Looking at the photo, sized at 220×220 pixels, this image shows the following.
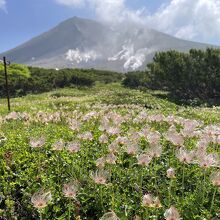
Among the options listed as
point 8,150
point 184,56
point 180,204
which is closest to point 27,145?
point 8,150

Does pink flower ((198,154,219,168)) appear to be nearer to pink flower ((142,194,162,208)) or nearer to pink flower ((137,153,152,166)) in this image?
pink flower ((137,153,152,166))

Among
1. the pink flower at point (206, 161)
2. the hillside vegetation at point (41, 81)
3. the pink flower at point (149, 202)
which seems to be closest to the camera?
the pink flower at point (149, 202)

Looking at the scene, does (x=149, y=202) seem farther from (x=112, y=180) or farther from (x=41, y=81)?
(x=41, y=81)

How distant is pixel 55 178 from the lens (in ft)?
23.3

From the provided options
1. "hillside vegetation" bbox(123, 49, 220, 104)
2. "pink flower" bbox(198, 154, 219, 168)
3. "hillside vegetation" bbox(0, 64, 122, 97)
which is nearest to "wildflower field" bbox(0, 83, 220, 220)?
"pink flower" bbox(198, 154, 219, 168)

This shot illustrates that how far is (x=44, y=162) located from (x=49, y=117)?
5.26m

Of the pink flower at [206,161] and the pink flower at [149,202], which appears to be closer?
the pink flower at [149,202]

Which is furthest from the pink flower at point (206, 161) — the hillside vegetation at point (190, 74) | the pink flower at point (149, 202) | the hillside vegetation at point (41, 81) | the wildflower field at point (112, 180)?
the hillside vegetation at point (41, 81)

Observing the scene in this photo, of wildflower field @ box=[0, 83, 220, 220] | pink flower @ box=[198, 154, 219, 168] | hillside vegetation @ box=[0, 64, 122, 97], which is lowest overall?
hillside vegetation @ box=[0, 64, 122, 97]

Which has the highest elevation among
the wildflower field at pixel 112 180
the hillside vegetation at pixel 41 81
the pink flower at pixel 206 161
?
the pink flower at pixel 206 161

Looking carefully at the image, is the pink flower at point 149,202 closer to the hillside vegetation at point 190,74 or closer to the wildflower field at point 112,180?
the wildflower field at point 112,180

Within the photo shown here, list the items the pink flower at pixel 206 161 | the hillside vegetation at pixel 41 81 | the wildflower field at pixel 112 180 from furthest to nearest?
1. the hillside vegetation at pixel 41 81
2. the pink flower at pixel 206 161
3. the wildflower field at pixel 112 180

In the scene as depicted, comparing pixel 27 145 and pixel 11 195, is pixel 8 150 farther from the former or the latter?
pixel 11 195

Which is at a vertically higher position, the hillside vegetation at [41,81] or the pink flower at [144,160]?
the pink flower at [144,160]
